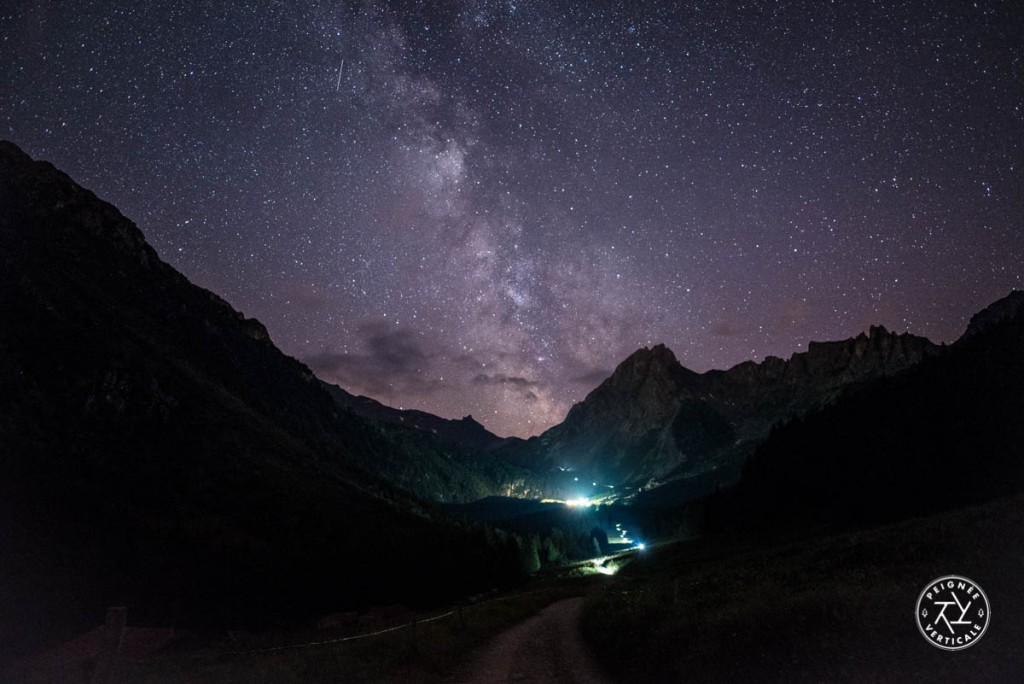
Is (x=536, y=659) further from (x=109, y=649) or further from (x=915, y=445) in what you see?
(x=915, y=445)

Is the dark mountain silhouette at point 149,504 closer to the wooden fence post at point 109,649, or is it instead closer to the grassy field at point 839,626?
the wooden fence post at point 109,649

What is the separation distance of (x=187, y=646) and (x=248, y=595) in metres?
47.0


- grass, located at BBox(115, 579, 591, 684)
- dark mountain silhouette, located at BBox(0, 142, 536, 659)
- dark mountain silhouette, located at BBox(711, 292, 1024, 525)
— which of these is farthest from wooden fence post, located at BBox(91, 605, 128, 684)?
dark mountain silhouette, located at BBox(0, 142, 536, 659)

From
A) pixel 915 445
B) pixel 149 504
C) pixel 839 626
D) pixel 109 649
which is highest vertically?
pixel 149 504

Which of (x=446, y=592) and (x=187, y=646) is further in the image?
(x=446, y=592)

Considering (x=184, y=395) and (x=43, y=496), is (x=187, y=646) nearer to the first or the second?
(x=43, y=496)

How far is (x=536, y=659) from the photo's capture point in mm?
22109

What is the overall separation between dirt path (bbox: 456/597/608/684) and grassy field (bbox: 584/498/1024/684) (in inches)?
38.8

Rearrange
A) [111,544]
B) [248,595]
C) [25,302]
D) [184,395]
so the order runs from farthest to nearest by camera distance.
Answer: [184,395]
[25,302]
[111,544]
[248,595]

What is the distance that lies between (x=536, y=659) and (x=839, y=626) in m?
12.5

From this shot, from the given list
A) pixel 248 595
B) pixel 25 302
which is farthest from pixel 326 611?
pixel 25 302

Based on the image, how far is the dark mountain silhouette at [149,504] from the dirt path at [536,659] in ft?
237

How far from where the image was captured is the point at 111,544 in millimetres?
117312

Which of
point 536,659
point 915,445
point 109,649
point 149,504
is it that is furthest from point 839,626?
point 149,504
